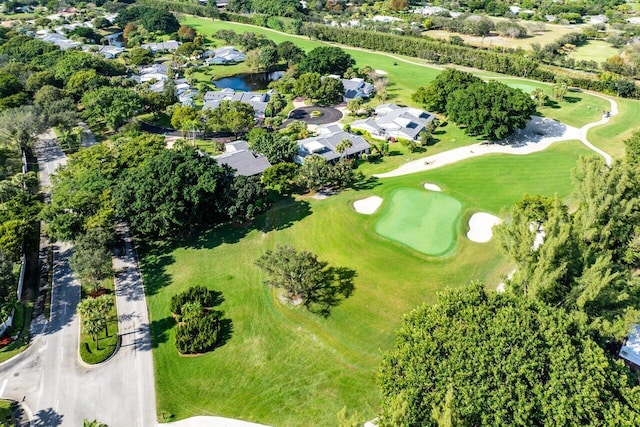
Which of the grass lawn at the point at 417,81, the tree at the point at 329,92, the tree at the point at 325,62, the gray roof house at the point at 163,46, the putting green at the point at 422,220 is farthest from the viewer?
the gray roof house at the point at 163,46

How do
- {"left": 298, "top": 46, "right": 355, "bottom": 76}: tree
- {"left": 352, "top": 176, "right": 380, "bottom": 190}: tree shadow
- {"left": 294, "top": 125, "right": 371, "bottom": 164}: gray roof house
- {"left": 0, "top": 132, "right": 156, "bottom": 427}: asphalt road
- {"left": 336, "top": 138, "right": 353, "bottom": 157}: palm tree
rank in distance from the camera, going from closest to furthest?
{"left": 0, "top": 132, "right": 156, "bottom": 427}: asphalt road, {"left": 352, "top": 176, "right": 380, "bottom": 190}: tree shadow, {"left": 336, "top": 138, "right": 353, "bottom": 157}: palm tree, {"left": 294, "top": 125, "right": 371, "bottom": 164}: gray roof house, {"left": 298, "top": 46, "right": 355, "bottom": 76}: tree

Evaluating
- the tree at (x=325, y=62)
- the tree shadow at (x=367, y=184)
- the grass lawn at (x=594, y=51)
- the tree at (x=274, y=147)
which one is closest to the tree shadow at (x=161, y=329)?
the tree shadow at (x=367, y=184)

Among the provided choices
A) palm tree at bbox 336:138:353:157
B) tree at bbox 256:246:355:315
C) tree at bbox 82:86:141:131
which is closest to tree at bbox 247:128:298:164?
palm tree at bbox 336:138:353:157

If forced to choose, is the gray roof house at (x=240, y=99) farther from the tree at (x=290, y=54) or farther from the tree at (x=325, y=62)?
the tree at (x=290, y=54)

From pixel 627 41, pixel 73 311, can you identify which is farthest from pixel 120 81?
pixel 627 41

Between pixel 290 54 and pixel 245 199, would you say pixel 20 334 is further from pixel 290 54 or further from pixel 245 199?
pixel 290 54

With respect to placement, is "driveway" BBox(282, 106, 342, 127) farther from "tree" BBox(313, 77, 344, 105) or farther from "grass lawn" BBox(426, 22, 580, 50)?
"grass lawn" BBox(426, 22, 580, 50)

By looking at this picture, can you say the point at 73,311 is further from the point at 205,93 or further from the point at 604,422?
the point at 205,93
